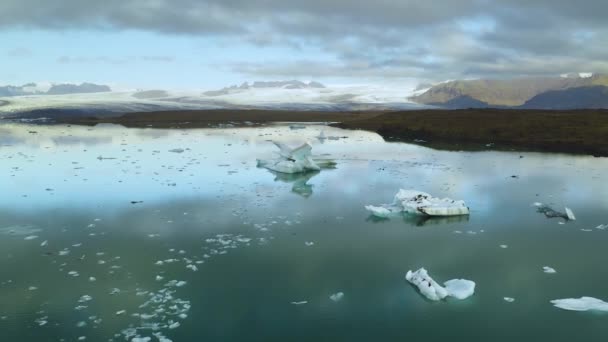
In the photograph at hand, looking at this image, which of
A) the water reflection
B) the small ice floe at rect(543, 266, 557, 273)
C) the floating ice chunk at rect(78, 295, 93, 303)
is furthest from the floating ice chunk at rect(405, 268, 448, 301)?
the water reflection

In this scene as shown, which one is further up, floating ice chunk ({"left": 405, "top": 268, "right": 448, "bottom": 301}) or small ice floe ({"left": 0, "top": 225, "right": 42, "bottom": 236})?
floating ice chunk ({"left": 405, "top": 268, "right": 448, "bottom": 301})

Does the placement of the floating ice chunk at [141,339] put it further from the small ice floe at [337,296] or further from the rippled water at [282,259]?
the small ice floe at [337,296]

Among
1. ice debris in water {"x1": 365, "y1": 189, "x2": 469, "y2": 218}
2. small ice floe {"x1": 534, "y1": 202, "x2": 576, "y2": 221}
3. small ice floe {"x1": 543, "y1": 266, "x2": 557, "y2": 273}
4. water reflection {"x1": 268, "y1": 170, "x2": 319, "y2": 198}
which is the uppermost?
ice debris in water {"x1": 365, "y1": 189, "x2": 469, "y2": 218}

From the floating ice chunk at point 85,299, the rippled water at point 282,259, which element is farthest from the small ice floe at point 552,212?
the floating ice chunk at point 85,299

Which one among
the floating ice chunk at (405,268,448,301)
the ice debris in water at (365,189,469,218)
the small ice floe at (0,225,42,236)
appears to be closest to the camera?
the floating ice chunk at (405,268,448,301)

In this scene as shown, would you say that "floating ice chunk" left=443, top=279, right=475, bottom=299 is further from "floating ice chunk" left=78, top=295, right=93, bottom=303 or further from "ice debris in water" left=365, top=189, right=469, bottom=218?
"floating ice chunk" left=78, top=295, right=93, bottom=303

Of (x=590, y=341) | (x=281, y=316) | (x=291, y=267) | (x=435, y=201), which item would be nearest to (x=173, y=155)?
(x=435, y=201)

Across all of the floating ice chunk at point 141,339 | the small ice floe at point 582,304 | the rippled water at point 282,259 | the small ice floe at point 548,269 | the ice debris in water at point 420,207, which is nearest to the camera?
the floating ice chunk at point 141,339
